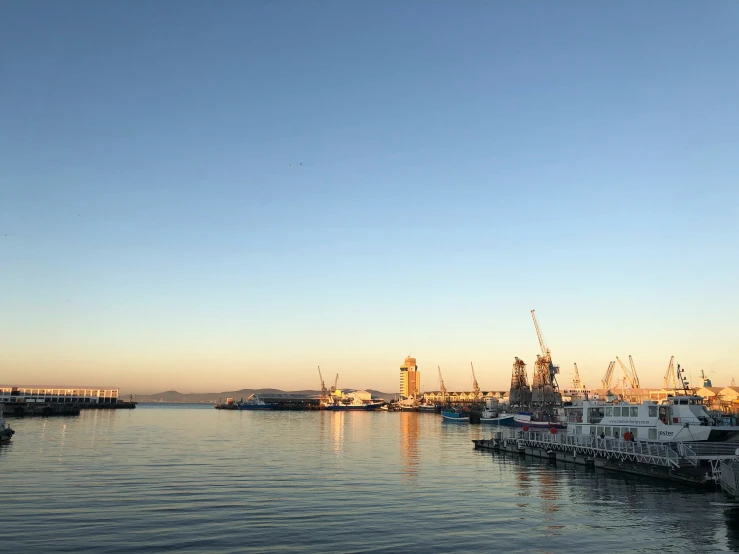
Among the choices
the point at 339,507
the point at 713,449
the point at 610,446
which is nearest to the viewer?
the point at 339,507

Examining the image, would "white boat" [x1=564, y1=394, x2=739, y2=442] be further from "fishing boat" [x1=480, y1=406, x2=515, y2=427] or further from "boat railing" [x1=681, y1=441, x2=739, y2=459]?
"fishing boat" [x1=480, y1=406, x2=515, y2=427]

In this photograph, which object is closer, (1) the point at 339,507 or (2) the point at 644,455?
(1) the point at 339,507

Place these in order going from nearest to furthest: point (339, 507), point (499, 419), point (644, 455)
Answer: point (339, 507) → point (644, 455) → point (499, 419)

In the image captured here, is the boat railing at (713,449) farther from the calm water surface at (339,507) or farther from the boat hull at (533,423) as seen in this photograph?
the boat hull at (533,423)

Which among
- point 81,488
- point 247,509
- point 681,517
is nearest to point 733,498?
point 681,517

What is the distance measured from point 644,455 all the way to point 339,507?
34.1 meters

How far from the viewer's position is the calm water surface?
32.1 meters

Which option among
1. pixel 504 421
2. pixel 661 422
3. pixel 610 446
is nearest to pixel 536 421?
pixel 504 421

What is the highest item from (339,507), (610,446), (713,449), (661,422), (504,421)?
(661,422)

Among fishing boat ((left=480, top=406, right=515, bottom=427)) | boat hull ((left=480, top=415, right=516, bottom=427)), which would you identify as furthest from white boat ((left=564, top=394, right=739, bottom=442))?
fishing boat ((left=480, top=406, right=515, bottom=427))

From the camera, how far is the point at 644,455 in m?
56.7

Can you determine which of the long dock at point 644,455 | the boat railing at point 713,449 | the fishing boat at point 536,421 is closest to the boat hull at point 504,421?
the fishing boat at point 536,421

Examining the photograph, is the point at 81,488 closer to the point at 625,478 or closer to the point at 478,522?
the point at 478,522

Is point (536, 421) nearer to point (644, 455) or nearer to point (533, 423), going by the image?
point (533, 423)
